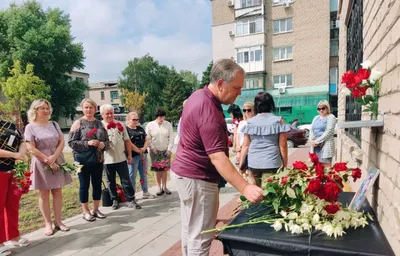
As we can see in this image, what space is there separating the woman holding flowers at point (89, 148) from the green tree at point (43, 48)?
92.7 ft

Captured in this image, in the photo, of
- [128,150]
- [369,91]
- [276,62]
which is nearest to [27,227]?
[128,150]

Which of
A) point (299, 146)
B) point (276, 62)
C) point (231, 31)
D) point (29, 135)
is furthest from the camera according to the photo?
point (231, 31)

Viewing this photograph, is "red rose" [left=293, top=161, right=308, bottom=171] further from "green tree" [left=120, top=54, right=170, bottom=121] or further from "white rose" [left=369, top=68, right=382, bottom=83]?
"green tree" [left=120, top=54, right=170, bottom=121]

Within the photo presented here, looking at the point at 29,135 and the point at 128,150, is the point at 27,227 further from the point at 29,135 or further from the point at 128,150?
the point at 128,150

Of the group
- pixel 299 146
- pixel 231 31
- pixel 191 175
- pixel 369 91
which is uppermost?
pixel 231 31

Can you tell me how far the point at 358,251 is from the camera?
1492mm

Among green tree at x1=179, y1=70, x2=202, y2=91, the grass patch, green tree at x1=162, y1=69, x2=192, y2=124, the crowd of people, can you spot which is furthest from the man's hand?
green tree at x1=179, y1=70, x2=202, y2=91

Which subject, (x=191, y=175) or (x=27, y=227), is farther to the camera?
(x=27, y=227)

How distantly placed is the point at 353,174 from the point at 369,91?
0.73 m

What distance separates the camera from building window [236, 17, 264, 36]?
92.7 feet

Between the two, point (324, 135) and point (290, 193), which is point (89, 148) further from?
point (324, 135)

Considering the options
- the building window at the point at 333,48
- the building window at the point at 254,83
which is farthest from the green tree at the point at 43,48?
the building window at the point at 333,48

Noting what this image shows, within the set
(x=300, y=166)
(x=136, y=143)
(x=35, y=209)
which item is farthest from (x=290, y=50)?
(x=300, y=166)

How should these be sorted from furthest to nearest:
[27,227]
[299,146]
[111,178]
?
[299,146] → [111,178] → [27,227]
